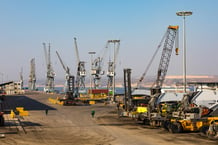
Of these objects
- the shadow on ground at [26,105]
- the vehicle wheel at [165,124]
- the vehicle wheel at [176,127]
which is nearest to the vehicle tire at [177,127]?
the vehicle wheel at [176,127]

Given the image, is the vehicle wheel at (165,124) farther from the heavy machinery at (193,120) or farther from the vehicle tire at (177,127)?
the vehicle tire at (177,127)

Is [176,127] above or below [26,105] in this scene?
above

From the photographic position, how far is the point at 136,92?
69.6 metres

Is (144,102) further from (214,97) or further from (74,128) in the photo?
(74,128)

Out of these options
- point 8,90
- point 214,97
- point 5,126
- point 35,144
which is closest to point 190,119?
point 214,97

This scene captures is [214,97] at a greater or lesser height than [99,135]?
greater

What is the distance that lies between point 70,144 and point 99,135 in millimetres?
5632

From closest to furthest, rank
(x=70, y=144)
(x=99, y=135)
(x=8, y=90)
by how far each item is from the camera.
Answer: (x=70, y=144) < (x=99, y=135) < (x=8, y=90)

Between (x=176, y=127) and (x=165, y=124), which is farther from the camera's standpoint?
(x=165, y=124)

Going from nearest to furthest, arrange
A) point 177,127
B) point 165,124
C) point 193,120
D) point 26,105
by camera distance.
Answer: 1. point 177,127
2. point 193,120
3. point 165,124
4. point 26,105

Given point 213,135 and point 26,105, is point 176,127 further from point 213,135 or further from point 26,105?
point 26,105

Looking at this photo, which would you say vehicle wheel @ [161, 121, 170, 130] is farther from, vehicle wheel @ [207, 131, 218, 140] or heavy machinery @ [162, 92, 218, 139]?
vehicle wheel @ [207, 131, 218, 140]

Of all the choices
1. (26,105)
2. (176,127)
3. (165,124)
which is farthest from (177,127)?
(26,105)

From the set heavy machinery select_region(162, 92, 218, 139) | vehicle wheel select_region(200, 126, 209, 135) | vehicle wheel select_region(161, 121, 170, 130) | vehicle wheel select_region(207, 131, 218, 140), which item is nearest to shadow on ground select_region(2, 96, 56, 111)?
vehicle wheel select_region(161, 121, 170, 130)
